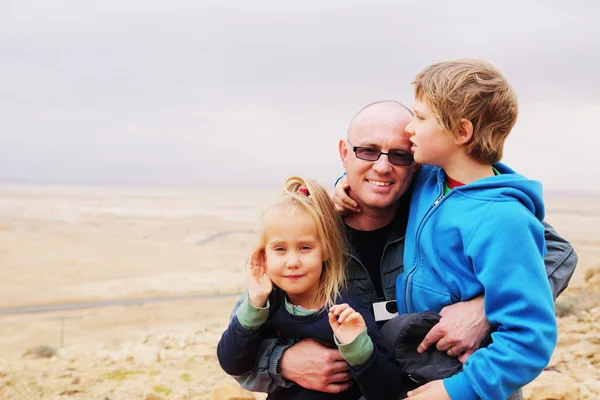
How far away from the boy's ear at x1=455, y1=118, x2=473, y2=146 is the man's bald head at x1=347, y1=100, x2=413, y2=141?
65cm

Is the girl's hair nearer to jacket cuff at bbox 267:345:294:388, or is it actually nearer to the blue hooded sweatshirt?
jacket cuff at bbox 267:345:294:388

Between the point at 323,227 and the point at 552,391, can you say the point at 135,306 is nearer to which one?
the point at 552,391

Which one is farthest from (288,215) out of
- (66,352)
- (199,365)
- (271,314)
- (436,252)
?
(66,352)

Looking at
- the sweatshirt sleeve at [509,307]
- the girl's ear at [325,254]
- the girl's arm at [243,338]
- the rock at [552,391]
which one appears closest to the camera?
the sweatshirt sleeve at [509,307]

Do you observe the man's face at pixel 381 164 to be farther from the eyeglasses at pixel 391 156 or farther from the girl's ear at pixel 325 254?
the girl's ear at pixel 325 254

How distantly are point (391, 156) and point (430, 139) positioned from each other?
0.53 metres

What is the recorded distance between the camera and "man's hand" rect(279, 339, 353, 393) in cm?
347

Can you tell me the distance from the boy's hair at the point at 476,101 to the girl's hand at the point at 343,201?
931 millimetres

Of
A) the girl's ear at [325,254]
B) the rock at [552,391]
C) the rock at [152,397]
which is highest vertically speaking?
the girl's ear at [325,254]

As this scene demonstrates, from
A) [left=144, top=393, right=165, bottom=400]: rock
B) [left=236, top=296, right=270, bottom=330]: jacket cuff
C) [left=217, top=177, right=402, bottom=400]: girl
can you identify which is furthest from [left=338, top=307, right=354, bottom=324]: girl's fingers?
[left=144, top=393, right=165, bottom=400]: rock

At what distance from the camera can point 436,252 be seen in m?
3.26

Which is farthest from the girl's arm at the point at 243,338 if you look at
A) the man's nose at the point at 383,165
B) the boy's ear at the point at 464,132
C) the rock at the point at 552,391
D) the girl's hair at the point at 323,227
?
the rock at the point at 552,391

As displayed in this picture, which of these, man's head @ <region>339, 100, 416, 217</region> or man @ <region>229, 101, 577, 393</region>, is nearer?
man @ <region>229, 101, 577, 393</region>

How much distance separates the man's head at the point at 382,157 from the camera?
3834 mm
